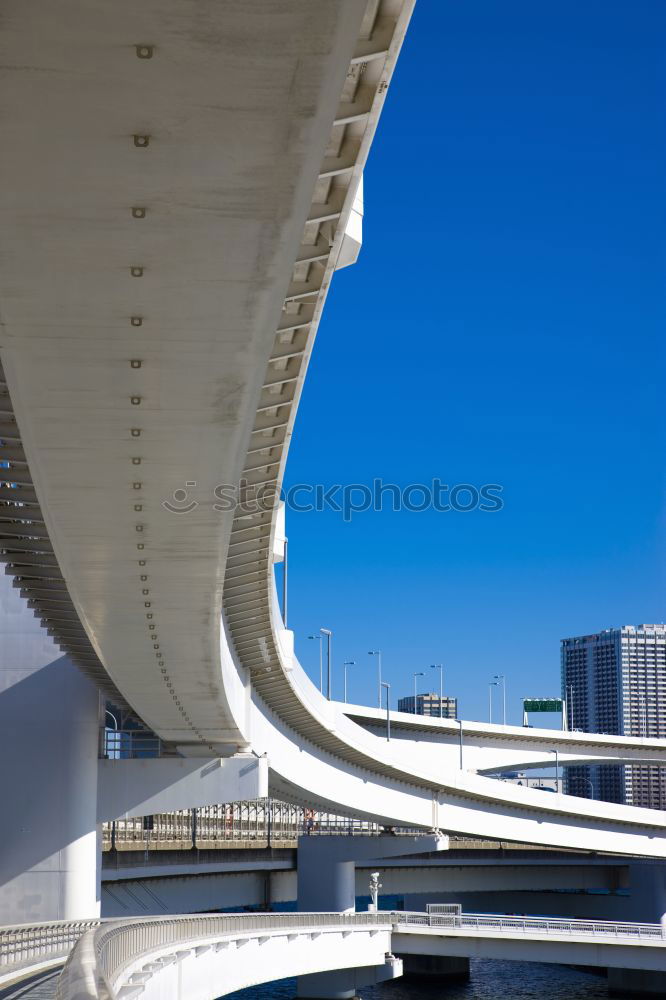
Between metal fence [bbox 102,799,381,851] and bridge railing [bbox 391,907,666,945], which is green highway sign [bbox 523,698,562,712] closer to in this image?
metal fence [bbox 102,799,381,851]

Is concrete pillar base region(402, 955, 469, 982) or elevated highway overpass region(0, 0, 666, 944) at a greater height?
elevated highway overpass region(0, 0, 666, 944)

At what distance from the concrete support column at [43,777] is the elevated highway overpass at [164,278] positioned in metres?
8.65

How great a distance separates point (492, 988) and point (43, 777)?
113 feet

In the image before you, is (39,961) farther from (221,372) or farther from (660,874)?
(660,874)

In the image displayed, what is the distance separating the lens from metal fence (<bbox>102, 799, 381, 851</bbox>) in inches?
1970

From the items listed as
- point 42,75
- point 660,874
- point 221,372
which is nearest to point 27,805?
point 221,372

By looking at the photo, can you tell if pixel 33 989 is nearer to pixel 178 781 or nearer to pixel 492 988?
pixel 178 781

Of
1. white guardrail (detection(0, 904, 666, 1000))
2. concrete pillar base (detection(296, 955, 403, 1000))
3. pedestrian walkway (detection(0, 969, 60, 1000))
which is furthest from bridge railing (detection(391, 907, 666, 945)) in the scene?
pedestrian walkway (detection(0, 969, 60, 1000))

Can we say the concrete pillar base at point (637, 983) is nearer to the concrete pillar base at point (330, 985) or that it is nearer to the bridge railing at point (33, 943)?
the concrete pillar base at point (330, 985)

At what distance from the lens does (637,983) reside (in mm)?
56031

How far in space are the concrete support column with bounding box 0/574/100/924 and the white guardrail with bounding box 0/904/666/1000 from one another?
3.11 metres

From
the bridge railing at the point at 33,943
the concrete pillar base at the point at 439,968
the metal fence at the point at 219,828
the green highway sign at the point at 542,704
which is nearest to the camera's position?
the bridge railing at the point at 33,943

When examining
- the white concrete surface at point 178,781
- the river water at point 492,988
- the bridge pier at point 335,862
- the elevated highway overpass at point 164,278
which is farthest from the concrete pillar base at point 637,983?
the elevated highway overpass at point 164,278

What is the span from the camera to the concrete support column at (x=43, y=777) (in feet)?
104
